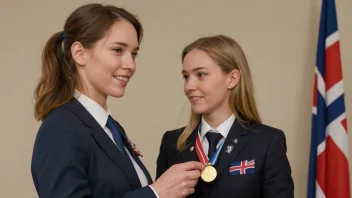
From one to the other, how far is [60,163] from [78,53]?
422 mm

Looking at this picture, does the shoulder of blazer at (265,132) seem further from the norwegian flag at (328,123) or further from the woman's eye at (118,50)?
the norwegian flag at (328,123)

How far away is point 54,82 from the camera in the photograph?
1511 mm

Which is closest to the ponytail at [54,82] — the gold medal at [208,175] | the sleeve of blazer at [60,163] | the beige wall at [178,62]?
the sleeve of blazer at [60,163]

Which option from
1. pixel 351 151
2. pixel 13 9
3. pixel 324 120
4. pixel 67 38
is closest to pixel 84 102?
pixel 67 38

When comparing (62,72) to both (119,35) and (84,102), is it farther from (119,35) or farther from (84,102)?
(119,35)

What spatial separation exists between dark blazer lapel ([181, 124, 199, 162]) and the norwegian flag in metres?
1.12

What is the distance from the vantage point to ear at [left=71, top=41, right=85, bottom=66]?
1.52 m

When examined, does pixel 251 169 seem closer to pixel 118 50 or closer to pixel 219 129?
pixel 219 129

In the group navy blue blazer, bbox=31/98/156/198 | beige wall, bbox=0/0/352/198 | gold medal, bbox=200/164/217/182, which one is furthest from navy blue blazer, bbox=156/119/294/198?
beige wall, bbox=0/0/352/198

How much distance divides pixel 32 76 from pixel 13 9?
503 mm

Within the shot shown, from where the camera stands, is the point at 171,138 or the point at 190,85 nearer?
the point at 190,85

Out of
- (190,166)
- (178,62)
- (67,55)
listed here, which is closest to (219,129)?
(190,166)

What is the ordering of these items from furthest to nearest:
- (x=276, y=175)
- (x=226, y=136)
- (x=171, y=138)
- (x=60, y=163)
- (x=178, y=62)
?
(x=178, y=62)
(x=171, y=138)
(x=226, y=136)
(x=276, y=175)
(x=60, y=163)

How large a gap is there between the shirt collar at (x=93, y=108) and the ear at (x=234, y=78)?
27.3 inches
